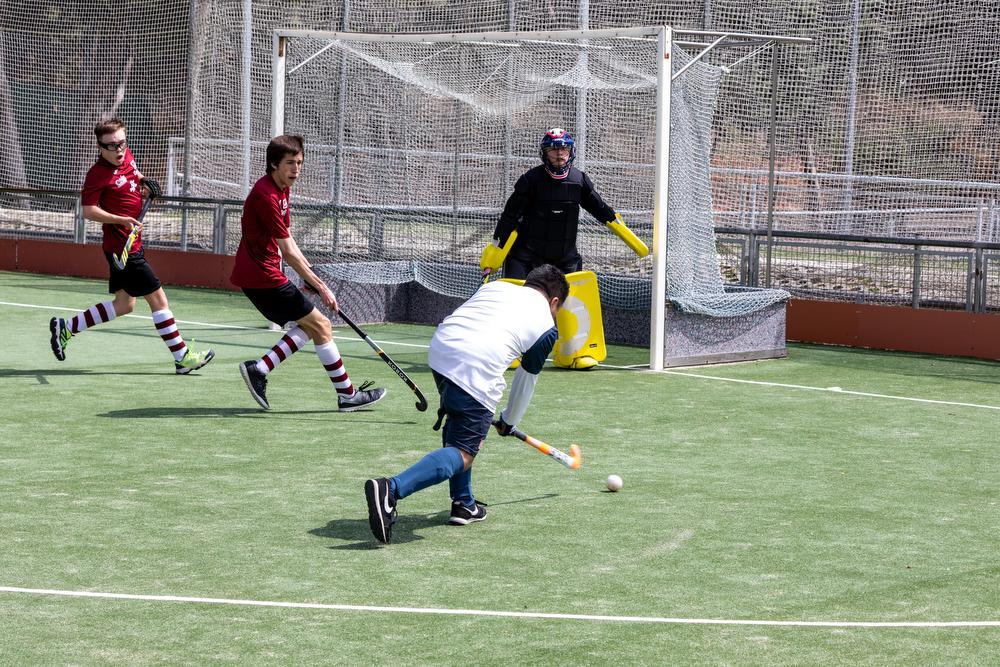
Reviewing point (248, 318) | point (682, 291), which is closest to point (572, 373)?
point (682, 291)

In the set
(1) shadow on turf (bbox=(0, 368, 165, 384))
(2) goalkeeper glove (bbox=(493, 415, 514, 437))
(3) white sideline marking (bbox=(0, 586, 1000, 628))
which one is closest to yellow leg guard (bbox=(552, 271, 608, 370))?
(1) shadow on turf (bbox=(0, 368, 165, 384))

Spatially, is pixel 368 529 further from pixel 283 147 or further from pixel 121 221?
pixel 121 221

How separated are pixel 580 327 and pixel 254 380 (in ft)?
10.8

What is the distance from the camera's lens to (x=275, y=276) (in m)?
9.89

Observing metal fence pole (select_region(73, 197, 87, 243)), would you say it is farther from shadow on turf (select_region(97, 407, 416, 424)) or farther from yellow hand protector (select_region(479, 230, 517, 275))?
shadow on turf (select_region(97, 407, 416, 424))

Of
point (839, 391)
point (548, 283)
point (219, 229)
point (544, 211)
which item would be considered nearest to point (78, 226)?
point (219, 229)

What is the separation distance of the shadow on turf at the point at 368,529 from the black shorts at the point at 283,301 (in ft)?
10.5

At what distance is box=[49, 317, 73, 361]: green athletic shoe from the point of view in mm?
11555

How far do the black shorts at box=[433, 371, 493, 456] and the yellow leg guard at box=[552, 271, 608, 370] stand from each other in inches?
221

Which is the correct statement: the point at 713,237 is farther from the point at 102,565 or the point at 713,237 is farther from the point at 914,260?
the point at 102,565

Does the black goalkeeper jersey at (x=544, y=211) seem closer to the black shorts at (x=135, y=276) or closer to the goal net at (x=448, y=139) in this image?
the goal net at (x=448, y=139)

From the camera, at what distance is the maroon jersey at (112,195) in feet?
36.4

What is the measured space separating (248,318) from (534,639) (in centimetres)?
1106

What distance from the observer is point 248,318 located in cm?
1580
